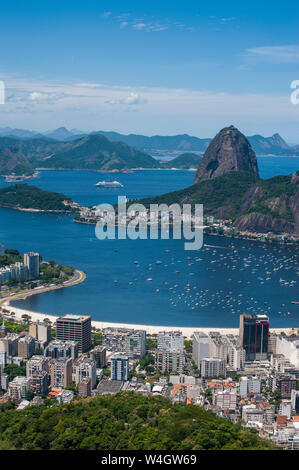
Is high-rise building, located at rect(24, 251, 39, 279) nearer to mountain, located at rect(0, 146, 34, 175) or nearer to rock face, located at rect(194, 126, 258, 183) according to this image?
rock face, located at rect(194, 126, 258, 183)

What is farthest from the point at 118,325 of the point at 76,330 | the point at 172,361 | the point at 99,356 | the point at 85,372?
the point at 85,372

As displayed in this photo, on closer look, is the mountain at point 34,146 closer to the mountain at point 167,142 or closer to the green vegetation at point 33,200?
the mountain at point 167,142

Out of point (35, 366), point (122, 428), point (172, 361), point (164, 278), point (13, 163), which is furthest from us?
point (13, 163)

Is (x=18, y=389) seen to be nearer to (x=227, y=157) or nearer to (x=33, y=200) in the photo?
(x=33, y=200)

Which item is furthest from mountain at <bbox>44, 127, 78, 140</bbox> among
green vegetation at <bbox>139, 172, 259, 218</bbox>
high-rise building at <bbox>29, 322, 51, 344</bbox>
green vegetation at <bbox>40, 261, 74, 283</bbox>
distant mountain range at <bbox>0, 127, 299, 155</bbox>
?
high-rise building at <bbox>29, 322, 51, 344</bbox>

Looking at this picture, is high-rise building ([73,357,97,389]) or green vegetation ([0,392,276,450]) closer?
green vegetation ([0,392,276,450])
